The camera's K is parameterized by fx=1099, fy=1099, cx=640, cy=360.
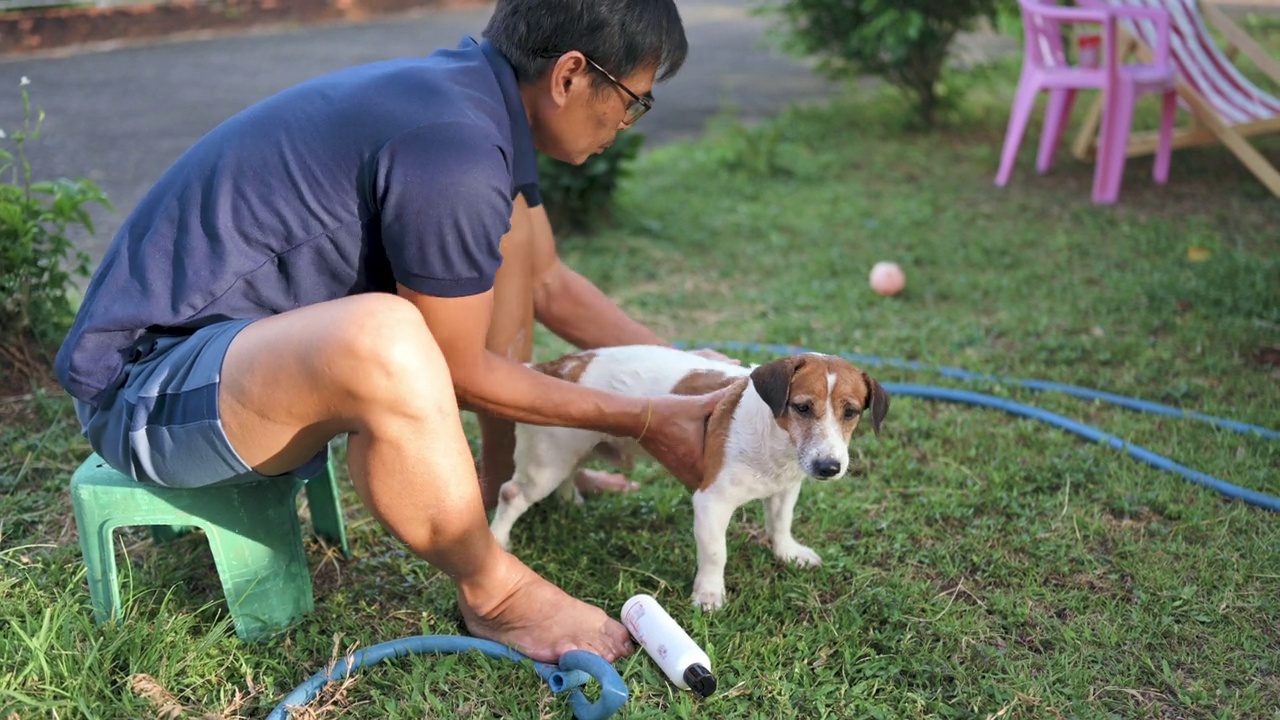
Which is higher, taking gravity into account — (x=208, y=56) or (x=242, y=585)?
(x=242, y=585)

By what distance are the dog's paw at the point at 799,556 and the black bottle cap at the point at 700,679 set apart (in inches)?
26.8

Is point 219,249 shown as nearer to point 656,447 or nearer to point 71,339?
point 71,339

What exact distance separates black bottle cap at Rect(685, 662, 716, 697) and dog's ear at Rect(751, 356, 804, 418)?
0.63m

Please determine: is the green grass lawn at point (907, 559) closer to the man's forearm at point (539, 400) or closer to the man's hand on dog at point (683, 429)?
the man's hand on dog at point (683, 429)

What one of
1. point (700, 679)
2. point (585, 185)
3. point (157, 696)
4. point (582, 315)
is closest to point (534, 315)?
point (582, 315)

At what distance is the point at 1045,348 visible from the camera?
4707 millimetres

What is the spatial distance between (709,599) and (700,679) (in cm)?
42

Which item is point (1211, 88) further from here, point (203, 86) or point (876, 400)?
point (203, 86)

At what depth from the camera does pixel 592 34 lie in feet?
8.07

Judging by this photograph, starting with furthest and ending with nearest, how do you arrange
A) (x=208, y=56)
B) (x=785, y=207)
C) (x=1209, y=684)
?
(x=208, y=56) → (x=785, y=207) → (x=1209, y=684)

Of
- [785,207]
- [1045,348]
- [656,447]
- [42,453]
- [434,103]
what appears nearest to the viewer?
[434,103]

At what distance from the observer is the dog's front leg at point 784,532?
310 cm

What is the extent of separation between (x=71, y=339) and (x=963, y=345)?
3.58m

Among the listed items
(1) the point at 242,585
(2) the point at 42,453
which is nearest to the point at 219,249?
(1) the point at 242,585
